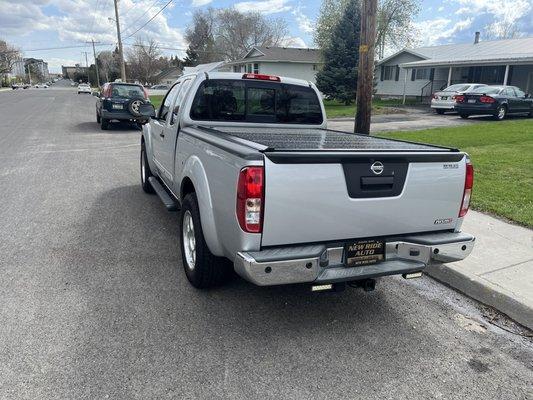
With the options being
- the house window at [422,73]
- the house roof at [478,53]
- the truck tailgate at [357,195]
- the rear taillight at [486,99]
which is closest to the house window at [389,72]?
the house roof at [478,53]

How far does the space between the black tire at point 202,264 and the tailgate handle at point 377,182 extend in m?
1.39

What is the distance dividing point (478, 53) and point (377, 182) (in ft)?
106

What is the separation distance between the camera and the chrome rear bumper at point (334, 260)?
301cm

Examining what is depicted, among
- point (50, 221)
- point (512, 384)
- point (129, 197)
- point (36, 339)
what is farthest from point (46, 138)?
point (512, 384)

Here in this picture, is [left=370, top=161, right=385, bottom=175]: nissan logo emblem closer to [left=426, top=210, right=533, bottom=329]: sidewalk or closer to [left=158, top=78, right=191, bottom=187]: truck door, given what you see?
[left=426, top=210, right=533, bottom=329]: sidewalk

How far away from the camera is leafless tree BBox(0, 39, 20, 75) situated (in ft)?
354

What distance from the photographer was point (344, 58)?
28.9 m

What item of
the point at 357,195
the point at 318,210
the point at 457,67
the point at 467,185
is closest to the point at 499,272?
the point at 467,185

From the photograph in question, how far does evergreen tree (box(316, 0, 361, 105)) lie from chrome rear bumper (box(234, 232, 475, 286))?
86.3 feet

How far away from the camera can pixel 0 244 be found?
5.12m

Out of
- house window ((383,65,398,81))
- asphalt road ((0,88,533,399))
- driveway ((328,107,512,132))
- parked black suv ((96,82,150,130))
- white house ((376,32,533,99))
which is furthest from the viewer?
house window ((383,65,398,81))

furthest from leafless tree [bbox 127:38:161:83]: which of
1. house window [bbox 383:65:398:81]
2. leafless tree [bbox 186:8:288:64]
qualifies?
house window [bbox 383:65:398:81]

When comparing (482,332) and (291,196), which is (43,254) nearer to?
(291,196)

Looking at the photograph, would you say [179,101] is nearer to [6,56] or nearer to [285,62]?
[285,62]
